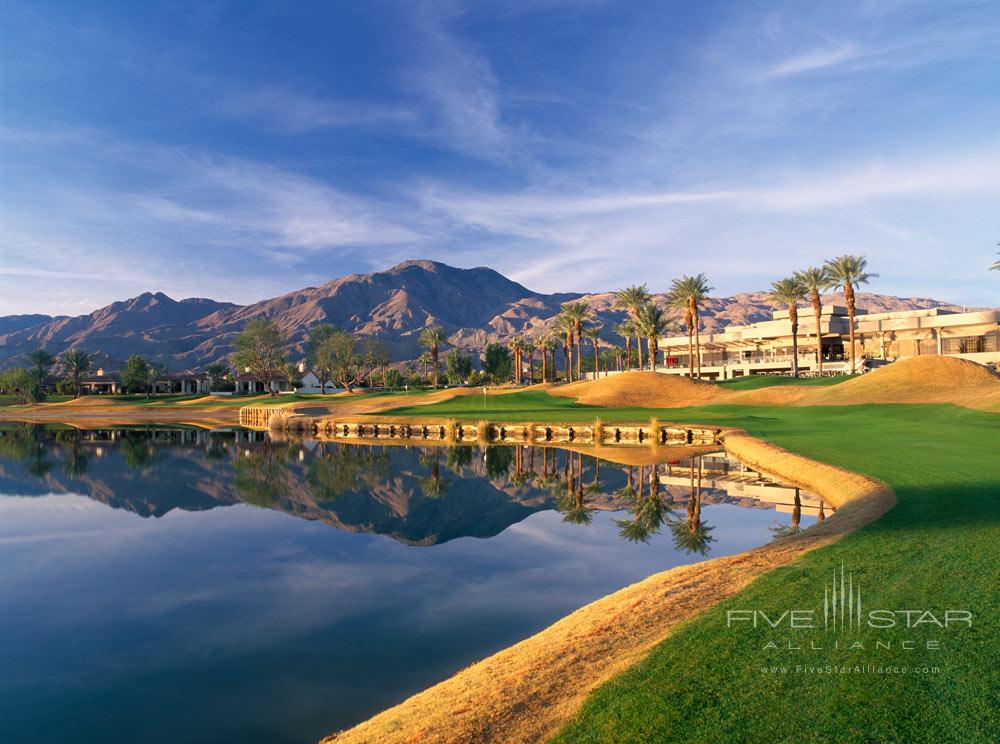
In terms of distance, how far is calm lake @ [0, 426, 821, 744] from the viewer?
32.8ft

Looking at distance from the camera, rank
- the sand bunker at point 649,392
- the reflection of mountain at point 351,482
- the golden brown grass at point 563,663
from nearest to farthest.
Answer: the golden brown grass at point 563,663, the reflection of mountain at point 351,482, the sand bunker at point 649,392

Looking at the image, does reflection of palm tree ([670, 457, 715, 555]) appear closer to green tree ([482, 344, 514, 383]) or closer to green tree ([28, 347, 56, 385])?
green tree ([482, 344, 514, 383])

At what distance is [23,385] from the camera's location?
134m

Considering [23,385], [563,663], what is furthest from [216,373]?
[563,663]

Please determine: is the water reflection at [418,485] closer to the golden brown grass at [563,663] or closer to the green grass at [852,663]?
the golden brown grass at [563,663]

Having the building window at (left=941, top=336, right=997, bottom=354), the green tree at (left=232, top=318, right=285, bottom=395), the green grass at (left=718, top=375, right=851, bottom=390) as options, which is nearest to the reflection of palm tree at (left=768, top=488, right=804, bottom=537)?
the green grass at (left=718, top=375, right=851, bottom=390)

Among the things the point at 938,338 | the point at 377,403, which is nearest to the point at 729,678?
the point at 377,403

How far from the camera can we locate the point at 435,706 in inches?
314

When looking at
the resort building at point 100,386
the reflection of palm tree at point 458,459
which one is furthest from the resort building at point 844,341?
the resort building at point 100,386

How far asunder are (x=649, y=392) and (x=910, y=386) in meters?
25.1

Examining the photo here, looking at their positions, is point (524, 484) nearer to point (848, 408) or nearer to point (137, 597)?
point (137, 597)

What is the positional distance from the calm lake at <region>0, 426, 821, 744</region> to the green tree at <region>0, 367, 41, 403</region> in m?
121

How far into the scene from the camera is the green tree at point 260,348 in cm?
11488

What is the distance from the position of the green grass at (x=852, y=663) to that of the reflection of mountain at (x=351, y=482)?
1207 centimetres
